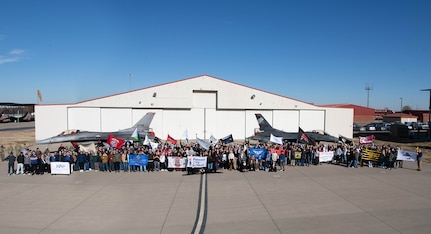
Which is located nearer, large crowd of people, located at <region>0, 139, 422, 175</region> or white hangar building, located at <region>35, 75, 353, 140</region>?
large crowd of people, located at <region>0, 139, 422, 175</region>

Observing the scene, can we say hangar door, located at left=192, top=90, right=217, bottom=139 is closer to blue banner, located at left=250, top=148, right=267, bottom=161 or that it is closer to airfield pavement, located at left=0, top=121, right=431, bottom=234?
blue banner, located at left=250, top=148, right=267, bottom=161

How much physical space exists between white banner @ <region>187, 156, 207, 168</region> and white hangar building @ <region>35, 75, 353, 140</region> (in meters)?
18.6

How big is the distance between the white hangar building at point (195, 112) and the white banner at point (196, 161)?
1859 cm

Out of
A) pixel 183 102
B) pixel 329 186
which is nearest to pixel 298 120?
pixel 183 102

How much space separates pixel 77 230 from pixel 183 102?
26.1m

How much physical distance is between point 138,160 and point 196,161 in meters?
3.60

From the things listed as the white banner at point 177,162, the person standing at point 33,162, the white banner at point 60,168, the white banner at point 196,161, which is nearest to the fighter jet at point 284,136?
the white banner at point 196,161

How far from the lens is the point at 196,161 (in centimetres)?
1534

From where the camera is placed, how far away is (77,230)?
780cm

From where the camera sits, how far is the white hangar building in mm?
31281

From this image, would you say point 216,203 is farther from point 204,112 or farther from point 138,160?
point 204,112

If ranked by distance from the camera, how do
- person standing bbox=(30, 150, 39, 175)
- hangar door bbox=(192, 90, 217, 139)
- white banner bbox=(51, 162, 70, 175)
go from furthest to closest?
hangar door bbox=(192, 90, 217, 139) → white banner bbox=(51, 162, 70, 175) → person standing bbox=(30, 150, 39, 175)

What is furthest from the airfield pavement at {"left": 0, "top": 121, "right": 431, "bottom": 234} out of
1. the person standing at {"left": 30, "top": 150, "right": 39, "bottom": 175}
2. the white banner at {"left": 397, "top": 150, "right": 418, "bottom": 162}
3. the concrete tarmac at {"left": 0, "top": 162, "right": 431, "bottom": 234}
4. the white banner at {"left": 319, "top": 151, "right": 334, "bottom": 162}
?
the white banner at {"left": 319, "top": 151, "right": 334, "bottom": 162}

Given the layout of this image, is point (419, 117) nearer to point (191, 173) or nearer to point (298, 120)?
point (298, 120)
